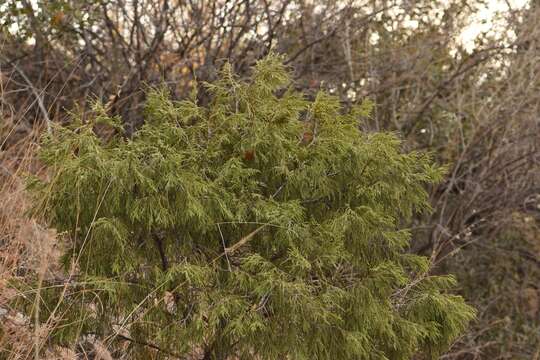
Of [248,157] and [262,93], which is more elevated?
[262,93]

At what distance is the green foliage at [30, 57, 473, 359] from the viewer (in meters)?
3.26

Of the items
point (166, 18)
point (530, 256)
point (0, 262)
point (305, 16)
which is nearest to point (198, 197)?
point (0, 262)

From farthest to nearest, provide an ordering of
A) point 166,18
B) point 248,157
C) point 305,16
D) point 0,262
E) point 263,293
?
1. point 305,16
2. point 166,18
3. point 0,262
4. point 248,157
5. point 263,293

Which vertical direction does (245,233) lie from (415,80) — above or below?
above

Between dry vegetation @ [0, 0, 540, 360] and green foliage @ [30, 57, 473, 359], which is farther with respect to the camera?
dry vegetation @ [0, 0, 540, 360]

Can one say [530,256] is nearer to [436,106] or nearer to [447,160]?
[447,160]

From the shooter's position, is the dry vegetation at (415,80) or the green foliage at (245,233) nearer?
the green foliage at (245,233)

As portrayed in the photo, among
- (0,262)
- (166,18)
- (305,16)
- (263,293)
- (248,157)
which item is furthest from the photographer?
(305,16)

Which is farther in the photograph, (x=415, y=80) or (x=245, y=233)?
(x=415, y=80)

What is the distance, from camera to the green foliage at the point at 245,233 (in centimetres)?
326

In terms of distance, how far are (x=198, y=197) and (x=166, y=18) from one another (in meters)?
4.25

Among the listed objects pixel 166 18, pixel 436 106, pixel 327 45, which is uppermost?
pixel 166 18

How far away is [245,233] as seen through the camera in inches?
138

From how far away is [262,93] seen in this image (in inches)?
142
